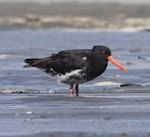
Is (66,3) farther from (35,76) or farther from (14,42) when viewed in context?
(35,76)

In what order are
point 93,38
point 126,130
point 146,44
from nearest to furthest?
1. point 126,130
2. point 146,44
3. point 93,38

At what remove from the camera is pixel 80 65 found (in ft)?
42.2

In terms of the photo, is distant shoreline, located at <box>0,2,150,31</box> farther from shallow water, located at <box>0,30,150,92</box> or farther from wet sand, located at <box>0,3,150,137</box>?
wet sand, located at <box>0,3,150,137</box>

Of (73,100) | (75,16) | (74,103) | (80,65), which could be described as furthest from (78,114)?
(75,16)

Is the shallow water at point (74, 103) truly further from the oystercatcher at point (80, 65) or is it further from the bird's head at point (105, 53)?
the bird's head at point (105, 53)

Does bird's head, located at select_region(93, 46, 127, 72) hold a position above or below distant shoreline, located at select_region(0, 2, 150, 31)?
below

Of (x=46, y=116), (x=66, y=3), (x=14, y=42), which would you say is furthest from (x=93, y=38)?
(x=66, y=3)

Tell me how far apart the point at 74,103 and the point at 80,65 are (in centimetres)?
112

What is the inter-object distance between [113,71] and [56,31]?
1799cm

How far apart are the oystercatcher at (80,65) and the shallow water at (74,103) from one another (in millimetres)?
317

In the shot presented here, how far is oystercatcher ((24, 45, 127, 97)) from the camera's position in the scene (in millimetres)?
12836

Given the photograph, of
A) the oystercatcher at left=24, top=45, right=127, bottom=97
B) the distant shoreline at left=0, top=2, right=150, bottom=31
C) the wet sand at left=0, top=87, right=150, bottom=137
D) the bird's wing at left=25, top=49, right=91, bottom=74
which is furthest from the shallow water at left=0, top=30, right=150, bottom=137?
the distant shoreline at left=0, top=2, right=150, bottom=31

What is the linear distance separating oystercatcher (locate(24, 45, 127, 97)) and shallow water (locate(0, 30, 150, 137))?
0.32m

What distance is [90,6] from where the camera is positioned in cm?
5262
